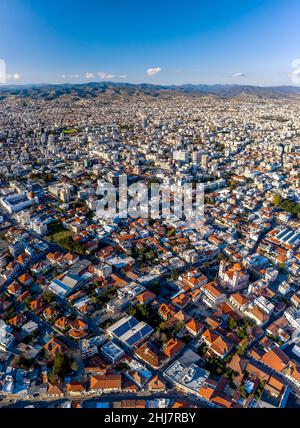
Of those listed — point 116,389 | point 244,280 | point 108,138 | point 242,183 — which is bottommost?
point 116,389

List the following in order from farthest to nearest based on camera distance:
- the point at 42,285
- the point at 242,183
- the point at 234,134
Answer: the point at 234,134
the point at 242,183
the point at 42,285

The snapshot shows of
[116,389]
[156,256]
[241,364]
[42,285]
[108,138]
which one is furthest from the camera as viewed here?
[108,138]

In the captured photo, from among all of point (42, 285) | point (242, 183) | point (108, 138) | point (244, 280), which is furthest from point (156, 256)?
point (108, 138)

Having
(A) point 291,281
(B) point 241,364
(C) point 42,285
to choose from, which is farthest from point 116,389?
(A) point 291,281

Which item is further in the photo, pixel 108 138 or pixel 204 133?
pixel 204 133

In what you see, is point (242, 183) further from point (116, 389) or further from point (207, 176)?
point (116, 389)

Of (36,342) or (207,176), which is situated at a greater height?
(207,176)
